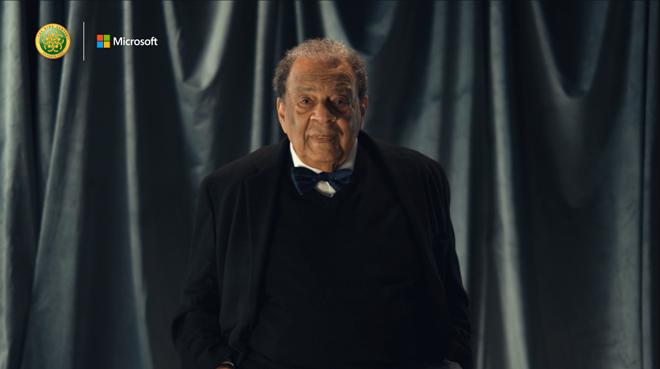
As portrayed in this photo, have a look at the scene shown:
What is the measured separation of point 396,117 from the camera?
7.55ft

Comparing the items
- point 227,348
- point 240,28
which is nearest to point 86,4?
point 240,28

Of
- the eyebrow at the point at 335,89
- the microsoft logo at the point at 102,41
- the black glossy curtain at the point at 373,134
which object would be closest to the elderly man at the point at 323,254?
the eyebrow at the point at 335,89

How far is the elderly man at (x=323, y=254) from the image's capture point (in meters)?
1.49

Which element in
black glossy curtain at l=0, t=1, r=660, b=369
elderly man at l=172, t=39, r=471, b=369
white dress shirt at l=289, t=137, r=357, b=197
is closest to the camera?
elderly man at l=172, t=39, r=471, b=369

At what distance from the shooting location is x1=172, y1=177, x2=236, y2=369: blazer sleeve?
1.55 meters

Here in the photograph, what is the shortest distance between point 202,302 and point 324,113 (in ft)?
2.08

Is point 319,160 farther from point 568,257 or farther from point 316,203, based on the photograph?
point 568,257

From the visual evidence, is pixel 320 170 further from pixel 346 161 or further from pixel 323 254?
pixel 323 254

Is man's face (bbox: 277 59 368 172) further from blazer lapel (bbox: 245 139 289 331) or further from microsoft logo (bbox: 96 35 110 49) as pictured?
microsoft logo (bbox: 96 35 110 49)

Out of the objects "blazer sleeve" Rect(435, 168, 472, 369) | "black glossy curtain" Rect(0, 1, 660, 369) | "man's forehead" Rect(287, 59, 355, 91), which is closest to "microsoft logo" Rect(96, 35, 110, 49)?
"black glossy curtain" Rect(0, 1, 660, 369)

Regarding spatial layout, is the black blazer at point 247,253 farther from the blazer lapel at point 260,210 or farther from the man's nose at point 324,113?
the man's nose at point 324,113

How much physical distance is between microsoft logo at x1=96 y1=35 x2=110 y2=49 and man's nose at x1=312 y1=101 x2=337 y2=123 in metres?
1.16

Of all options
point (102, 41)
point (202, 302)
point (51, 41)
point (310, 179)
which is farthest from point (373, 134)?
point (51, 41)

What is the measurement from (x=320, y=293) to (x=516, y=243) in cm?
104
